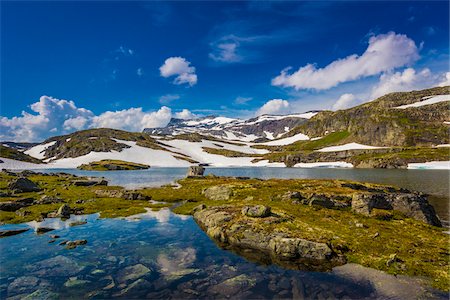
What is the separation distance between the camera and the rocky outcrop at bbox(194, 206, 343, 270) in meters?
26.9

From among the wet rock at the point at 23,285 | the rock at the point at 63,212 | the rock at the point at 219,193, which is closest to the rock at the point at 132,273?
the wet rock at the point at 23,285

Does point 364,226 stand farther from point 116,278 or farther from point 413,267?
point 116,278

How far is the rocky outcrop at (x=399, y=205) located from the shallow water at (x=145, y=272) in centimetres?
2069

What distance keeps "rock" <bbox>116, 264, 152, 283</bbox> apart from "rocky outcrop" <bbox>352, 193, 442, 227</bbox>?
30.4m

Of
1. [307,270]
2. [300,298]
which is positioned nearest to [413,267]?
[307,270]

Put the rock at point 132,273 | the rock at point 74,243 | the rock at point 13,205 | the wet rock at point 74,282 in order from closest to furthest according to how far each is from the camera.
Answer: the wet rock at point 74,282
the rock at point 132,273
the rock at point 74,243
the rock at point 13,205

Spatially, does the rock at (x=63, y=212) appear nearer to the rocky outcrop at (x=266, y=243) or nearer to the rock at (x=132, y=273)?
the rocky outcrop at (x=266, y=243)

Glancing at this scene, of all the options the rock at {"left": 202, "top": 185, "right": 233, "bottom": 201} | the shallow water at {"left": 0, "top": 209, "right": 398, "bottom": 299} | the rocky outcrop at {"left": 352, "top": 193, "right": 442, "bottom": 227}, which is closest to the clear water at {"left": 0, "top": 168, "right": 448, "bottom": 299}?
the shallow water at {"left": 0, "top": 209, "right": 398, "bottom": 299}

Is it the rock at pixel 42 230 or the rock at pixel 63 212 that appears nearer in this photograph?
the rock at pixel 42 230

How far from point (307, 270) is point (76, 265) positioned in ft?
69.0

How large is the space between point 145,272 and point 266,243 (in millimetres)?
12759

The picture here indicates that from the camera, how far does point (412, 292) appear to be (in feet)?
66.5

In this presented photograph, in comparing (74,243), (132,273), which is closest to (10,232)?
(74,243)

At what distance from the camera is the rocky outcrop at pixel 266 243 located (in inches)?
1059
